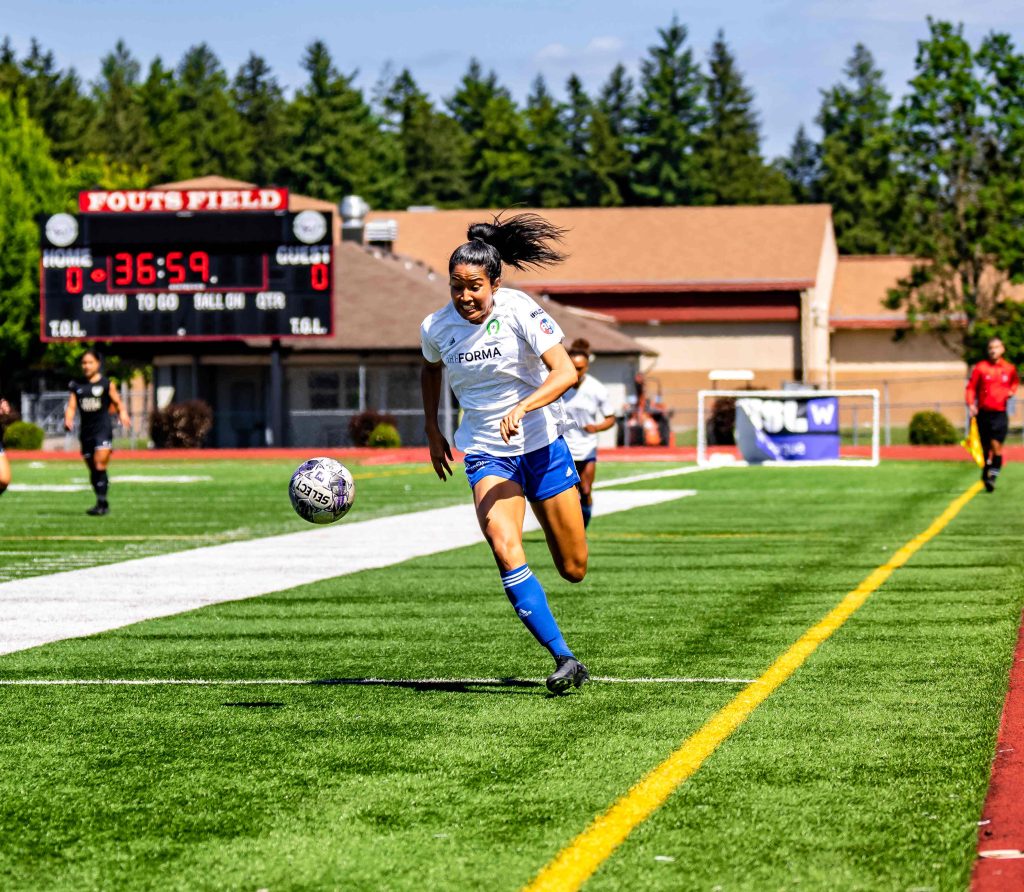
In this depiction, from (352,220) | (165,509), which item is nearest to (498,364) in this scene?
(165,509)

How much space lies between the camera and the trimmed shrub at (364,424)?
47219 mm

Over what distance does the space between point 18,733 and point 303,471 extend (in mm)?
2043

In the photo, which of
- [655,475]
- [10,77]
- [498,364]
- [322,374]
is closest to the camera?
[498,364]

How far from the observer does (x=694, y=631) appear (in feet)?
33.0

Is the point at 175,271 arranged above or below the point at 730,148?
below

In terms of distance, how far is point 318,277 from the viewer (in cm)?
4212

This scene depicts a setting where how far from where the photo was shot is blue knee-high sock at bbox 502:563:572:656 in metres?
7.83

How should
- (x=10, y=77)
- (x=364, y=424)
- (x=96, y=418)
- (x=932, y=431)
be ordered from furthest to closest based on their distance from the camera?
(x=10, y=77)
(x=364, y=424)
(x=932, y=431)
(x=96, y=418)

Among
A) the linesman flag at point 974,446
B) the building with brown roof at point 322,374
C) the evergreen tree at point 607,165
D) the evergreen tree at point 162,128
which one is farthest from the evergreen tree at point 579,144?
the linesman flag at point 974,446

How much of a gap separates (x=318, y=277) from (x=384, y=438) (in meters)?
5.64

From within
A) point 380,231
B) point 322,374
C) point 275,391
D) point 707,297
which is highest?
point 380,231

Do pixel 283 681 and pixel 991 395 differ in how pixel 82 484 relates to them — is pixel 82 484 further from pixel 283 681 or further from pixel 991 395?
pixel 283 681

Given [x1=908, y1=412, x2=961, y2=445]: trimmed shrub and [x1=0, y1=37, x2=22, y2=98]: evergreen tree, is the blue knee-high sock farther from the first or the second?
[x1=0, y1=37, x2=22, y2=98]: evergreen tree

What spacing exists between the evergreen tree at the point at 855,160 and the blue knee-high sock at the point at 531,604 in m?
65.8
